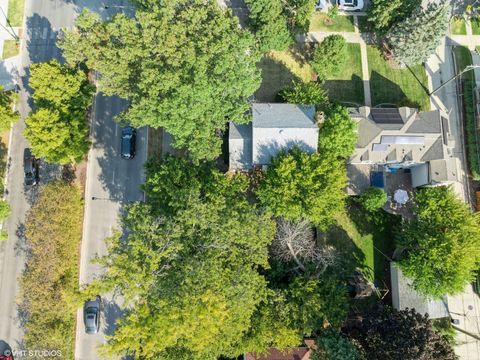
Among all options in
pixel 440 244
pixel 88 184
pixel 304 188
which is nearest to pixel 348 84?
pixel 304 188

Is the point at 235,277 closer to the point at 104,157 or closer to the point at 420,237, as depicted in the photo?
the point at 420,237

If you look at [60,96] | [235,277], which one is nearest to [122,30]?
[60,96]

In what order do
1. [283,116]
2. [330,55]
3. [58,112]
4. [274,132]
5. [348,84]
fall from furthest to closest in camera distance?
[348,84]
[330,55]
[283,116]
[274,132]
[58,112]

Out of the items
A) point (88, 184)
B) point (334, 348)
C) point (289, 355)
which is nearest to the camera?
point (334, 348)

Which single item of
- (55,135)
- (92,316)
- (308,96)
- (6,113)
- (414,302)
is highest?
(308,96)

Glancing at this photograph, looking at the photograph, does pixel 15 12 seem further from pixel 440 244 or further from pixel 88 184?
pixel 440 244

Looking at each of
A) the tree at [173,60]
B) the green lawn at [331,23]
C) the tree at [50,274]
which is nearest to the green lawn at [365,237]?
the tree at [173,60]
